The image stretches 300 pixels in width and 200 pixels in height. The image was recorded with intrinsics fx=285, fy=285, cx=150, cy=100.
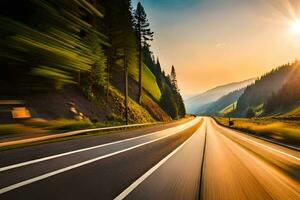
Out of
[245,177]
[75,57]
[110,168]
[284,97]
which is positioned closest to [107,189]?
[110,168]

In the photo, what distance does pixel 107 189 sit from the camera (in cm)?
504

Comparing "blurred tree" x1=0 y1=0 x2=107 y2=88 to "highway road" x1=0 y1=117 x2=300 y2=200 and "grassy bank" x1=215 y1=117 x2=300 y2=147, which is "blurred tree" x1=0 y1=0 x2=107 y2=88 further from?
"grassy bank" x1=215 y1=117 x2=300 y2=147

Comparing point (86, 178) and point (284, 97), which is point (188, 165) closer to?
point (86, 178)

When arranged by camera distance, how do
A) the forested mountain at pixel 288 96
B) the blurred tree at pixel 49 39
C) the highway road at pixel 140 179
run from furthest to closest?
1. the forested mountain at pixel 288 96
2. the highway road at pixel 140 179
3. the blurred tree at pixel 49 39

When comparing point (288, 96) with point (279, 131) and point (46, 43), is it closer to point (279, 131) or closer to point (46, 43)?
point (279, 131)

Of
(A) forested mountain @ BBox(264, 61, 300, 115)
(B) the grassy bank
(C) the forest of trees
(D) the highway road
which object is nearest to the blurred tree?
(C) the forest of trees

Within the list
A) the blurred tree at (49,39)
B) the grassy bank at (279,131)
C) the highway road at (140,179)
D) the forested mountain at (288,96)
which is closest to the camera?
the blurred tree at (49,39)

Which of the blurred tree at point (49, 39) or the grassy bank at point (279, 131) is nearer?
the blurred tree at point (49, 39)

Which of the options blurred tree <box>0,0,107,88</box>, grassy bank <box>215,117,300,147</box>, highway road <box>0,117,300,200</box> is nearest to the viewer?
blurred tree <box>0,0,107,88</box>

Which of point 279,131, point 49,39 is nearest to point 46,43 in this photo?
point 49,39

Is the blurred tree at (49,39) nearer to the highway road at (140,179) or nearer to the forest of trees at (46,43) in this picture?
the forest of trees at (46,43)

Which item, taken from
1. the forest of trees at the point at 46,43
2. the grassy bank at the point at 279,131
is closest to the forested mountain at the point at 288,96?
the grassy bank at the point at 279,131

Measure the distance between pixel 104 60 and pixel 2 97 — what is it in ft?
3.84

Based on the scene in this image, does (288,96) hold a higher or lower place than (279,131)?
higher
